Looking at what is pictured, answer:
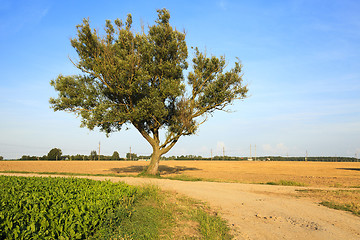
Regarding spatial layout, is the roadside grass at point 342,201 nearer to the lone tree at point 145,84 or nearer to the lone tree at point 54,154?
the lone tree at point 145,84

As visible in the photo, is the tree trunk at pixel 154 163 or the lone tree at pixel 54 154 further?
the lone tree at pixel 54 154

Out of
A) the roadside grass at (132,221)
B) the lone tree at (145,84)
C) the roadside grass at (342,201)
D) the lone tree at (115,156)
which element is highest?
the lone tree at (145,84)

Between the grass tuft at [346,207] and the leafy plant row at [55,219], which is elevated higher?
the leafy plant row at [55,219]

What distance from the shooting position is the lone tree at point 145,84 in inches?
941

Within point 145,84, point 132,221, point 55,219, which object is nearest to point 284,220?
→ point 132,221

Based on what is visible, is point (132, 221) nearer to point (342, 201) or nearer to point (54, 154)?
point (342, 201)

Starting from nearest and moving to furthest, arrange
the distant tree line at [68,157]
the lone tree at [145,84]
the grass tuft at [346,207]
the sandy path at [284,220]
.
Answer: the sandy path at [284,220], the grass tuft at [346,207], the lone tree at [145,84], the distant tree line at [68,157]

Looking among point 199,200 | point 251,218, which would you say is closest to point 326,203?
point 251,218

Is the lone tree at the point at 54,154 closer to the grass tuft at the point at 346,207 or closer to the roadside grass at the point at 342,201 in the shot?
the roadside grass at the point at 342,201

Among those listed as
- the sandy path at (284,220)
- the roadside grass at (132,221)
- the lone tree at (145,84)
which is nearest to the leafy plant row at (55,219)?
the roadside grass at (132,221)

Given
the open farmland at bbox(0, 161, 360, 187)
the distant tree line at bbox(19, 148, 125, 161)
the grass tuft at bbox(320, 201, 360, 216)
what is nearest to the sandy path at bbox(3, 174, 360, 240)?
the grass tuft at bbox(320, 201, 360, 216)

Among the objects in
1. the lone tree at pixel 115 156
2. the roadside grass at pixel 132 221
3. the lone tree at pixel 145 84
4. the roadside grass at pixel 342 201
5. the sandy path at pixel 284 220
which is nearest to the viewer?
the roadside grass at pixel 132 221

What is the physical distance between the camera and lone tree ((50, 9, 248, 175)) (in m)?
23.9

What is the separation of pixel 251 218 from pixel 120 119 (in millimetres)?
18364
